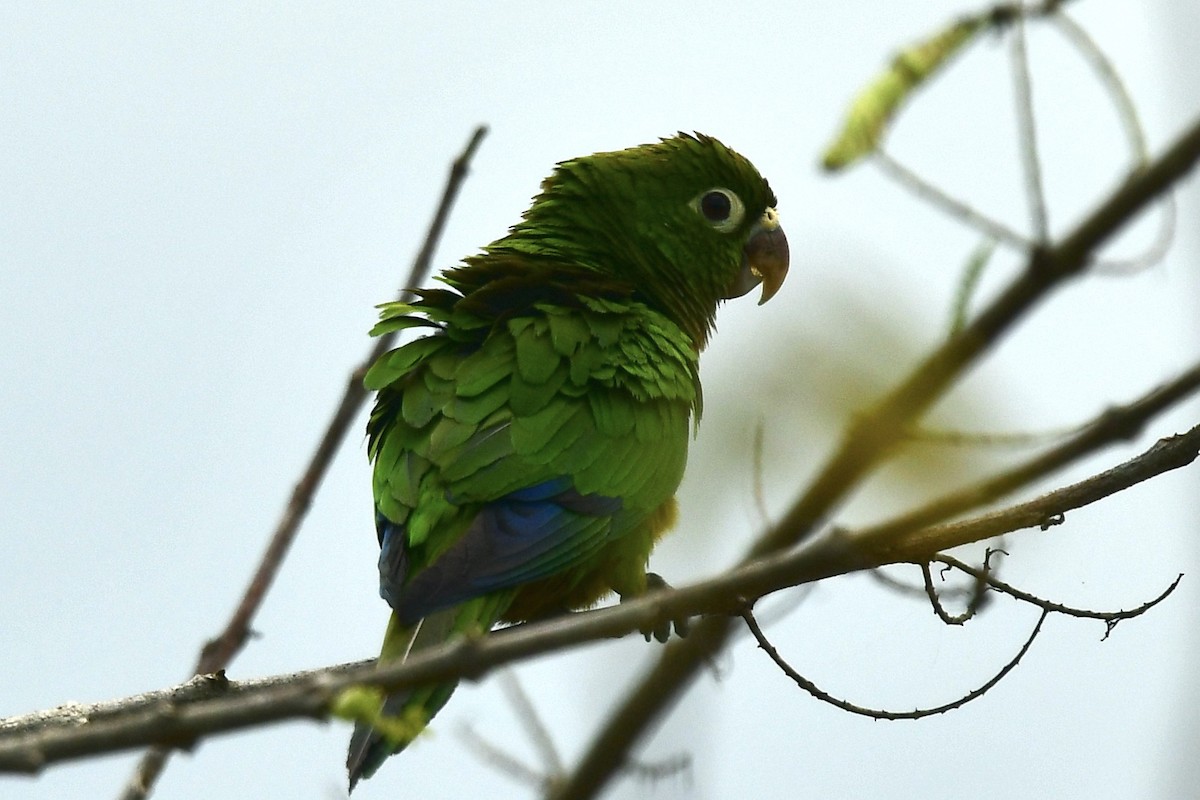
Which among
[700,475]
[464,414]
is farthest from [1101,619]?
[700,475]

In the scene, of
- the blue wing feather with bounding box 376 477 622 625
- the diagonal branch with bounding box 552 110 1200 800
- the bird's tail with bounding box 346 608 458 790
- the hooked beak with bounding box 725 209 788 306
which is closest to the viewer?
the diagonal branch with bounding box 552 110 1200 800

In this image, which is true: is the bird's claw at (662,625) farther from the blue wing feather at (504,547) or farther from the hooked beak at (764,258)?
the hooked beak at (764,258)

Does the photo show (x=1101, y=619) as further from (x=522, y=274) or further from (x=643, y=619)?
(x=643, y=619)

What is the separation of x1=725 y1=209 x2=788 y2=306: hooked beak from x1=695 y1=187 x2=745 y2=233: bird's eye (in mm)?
120

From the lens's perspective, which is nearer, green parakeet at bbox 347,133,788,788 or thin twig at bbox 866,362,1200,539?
thin twig at bbox 866,362,1200,539

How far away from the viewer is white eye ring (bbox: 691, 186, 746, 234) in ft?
19.0

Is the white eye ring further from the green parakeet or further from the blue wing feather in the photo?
the blue wing feather

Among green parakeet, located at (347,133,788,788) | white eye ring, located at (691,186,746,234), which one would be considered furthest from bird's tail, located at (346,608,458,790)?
white eye ring, located at (691,186,746,234)

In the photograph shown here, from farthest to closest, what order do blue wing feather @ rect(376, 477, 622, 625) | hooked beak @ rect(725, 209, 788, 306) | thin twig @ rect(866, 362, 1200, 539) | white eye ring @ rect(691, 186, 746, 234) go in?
hooked beak @ rect(725, 209, 788, 306) → white eye ring @ rect(691, 186, 746, 234) → blue wing feather @ rect(376, 477, 622, 625) → thin twig @ rect(866, 362, 1200, 539)

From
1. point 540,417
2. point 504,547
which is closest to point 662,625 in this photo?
point 504,547

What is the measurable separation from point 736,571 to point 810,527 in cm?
38

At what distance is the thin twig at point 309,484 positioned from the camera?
179 inches

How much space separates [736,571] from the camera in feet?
5.42

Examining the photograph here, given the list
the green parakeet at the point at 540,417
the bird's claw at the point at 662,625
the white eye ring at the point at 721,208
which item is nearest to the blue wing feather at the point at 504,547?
the green parakeet at the point at 540,417
